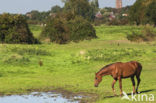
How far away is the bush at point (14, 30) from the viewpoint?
4753 cm

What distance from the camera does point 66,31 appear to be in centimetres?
5625

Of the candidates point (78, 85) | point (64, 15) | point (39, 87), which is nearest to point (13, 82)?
point (39, 87)

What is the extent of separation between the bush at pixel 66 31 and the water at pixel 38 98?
107ft

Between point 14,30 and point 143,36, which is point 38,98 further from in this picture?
point 143,36

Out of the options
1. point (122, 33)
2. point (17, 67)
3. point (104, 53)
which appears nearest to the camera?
point (17, 67)

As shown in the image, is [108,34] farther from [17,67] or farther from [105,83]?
[105,83]

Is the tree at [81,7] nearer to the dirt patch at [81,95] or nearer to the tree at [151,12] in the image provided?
the tree at [151,12]

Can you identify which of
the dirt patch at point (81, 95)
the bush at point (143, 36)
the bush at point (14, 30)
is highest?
the bush at point (14, 30)

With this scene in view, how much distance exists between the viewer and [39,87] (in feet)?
72.5

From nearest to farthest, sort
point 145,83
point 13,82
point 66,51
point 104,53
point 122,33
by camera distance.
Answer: point 145,83 → point 13,82 → point 104,53 → point 66,51 → point 122,33

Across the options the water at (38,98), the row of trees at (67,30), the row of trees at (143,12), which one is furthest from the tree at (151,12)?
the water at (38,98)

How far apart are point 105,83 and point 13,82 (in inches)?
219

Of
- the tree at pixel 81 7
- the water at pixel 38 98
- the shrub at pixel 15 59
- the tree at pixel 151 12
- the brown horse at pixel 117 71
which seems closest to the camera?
the brown horse at pixel 117 71

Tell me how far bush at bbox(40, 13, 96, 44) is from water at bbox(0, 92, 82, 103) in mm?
32572
